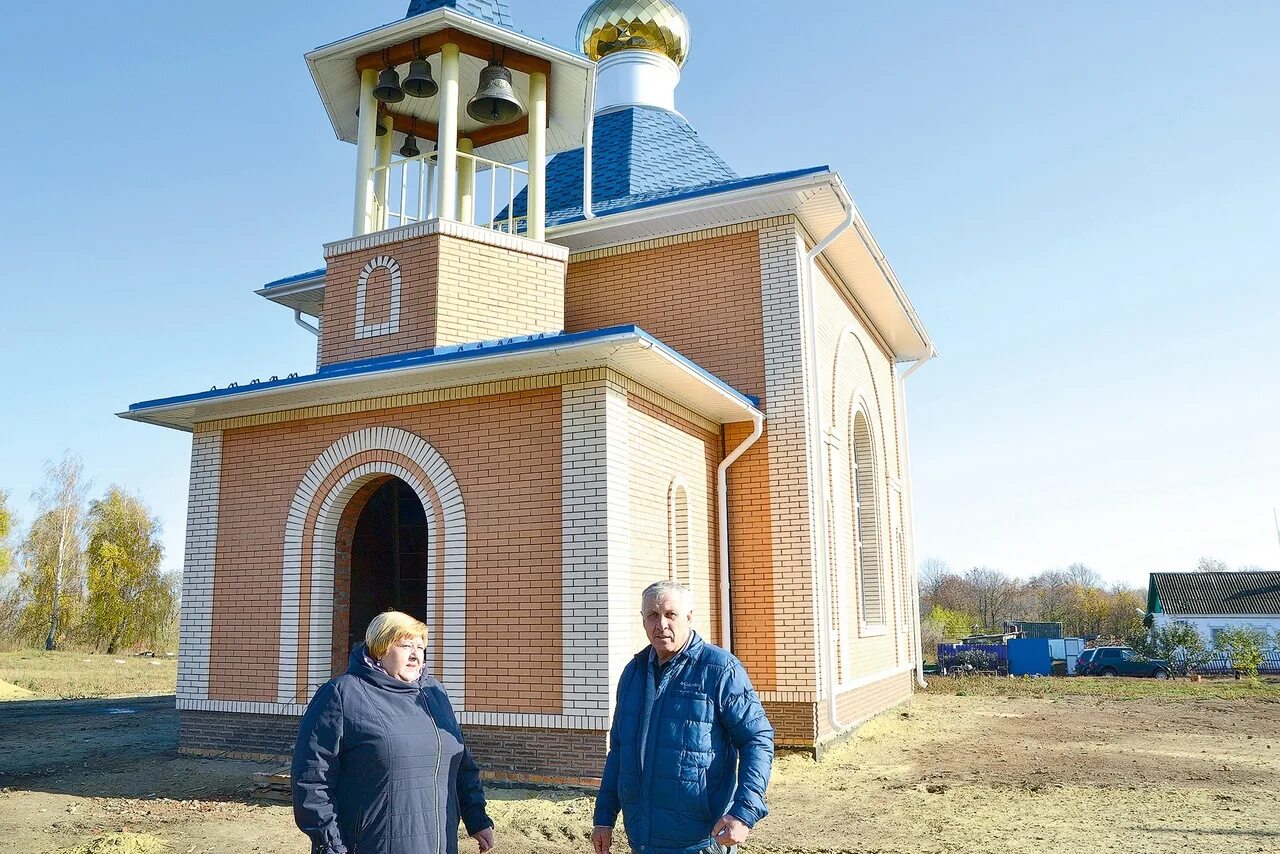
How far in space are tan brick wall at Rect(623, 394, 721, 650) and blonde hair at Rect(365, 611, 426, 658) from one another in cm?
430

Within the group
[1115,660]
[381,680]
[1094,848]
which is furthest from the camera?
[1115,660]

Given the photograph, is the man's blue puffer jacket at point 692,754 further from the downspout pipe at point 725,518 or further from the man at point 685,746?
the downspout pipe at point 725,518

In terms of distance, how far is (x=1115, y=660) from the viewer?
24406 mm

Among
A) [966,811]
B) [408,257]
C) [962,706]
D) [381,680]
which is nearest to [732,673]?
[381,680]

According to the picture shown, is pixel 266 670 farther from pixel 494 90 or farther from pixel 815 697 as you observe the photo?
pixel 494 90

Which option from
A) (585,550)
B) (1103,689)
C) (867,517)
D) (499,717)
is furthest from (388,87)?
(1103,689)

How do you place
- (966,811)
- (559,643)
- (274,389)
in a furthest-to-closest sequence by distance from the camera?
(274,389) → (559,643) → (966,811)

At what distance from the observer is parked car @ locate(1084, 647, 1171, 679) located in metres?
23.1

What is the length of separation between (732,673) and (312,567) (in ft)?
19.4

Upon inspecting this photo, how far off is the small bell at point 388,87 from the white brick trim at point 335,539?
3.34m

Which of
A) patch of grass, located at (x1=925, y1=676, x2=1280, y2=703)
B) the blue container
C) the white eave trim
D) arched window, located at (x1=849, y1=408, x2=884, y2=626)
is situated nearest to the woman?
the white eave trim

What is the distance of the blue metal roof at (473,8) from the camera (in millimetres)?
8836

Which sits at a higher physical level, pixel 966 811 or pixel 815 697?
pixel 815 697

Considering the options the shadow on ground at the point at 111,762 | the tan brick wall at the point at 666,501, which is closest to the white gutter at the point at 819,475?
the tan brick wall at the point at 666,501
